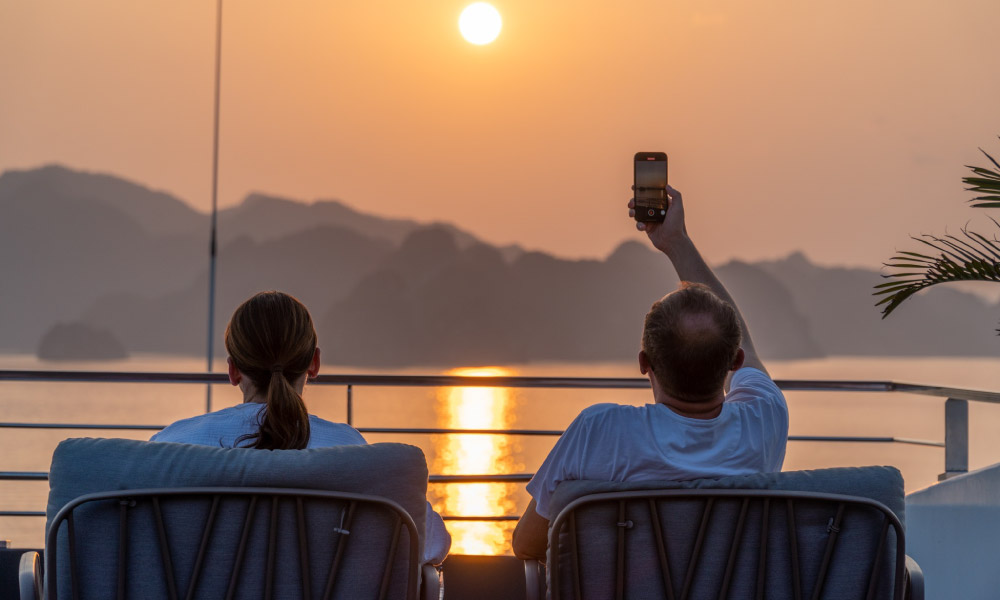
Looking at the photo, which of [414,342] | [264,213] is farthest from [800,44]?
[264,213]

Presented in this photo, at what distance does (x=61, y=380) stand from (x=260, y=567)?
259 centimetres

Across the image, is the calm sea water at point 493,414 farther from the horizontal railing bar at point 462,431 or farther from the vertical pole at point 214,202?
the vertical pole at point 214,202

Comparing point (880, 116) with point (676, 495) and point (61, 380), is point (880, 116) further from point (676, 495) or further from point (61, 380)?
point (676, 495)

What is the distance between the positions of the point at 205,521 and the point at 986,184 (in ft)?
9.06

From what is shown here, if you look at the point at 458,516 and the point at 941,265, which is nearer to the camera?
the point at 941,265

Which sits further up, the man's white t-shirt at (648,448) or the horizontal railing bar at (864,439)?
the man's white t-shirt at (648,448)

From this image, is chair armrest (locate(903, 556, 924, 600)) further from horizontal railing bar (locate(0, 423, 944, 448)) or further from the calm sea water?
horizontal railing bar (locate(0, 423, 944, 448))

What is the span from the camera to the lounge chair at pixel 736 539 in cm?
134

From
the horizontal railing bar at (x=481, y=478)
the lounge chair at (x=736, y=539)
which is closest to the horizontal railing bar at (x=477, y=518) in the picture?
the horizontal railing bar at (x=481, y=478)

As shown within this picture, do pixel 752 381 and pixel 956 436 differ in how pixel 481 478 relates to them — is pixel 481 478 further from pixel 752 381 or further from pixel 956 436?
pixel 752 381

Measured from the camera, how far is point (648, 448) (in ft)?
5.00

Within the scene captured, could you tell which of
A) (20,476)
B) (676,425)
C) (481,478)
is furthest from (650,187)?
(20,476)

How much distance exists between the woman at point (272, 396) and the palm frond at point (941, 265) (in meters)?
2.18

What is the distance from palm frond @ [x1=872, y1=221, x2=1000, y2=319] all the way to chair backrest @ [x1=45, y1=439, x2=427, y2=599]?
237cm
